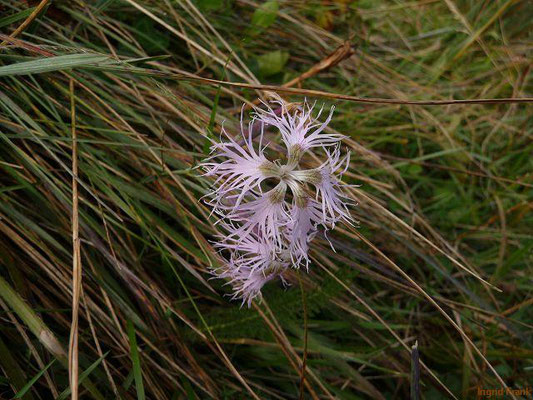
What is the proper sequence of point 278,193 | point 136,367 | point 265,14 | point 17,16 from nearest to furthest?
point 278,193 < point 136,367 < point 17,16 < point 265,14

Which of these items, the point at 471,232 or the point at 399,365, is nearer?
the point at 399,365

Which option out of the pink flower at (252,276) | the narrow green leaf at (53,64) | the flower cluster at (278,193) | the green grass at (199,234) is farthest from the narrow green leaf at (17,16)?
the pink flower at (252,276)

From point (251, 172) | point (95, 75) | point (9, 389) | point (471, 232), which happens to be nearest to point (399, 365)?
point (471, 232)

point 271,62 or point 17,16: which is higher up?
point 17,16

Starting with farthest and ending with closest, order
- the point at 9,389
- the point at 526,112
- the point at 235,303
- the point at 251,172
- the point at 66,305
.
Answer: the point at 526,112
the point at 235,303
the point at 66,305
the point at 9,389
the point at 251,172

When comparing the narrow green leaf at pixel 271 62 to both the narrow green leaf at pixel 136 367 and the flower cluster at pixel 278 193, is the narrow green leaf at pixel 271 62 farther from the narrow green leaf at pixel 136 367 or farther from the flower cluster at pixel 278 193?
the narrow green leaf at pixel 136 367

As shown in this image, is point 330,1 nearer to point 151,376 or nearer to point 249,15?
point 249,15

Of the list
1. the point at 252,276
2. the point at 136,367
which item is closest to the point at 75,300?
the point at 136,367

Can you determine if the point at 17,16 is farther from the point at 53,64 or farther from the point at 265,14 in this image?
the point at 265,14
